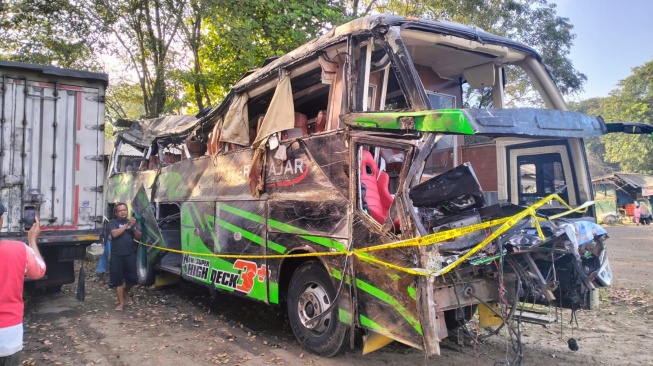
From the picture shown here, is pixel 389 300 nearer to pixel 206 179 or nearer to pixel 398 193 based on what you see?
pixel 398 193

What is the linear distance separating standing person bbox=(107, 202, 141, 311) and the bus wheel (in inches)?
137

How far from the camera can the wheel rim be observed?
483 cm

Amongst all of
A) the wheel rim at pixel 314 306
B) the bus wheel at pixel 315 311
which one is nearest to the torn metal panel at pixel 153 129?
the bus wheel at pixel 315 311

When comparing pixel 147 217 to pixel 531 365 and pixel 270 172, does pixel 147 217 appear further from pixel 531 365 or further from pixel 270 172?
pixel 531 365

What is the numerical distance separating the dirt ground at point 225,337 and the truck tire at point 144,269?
376mm

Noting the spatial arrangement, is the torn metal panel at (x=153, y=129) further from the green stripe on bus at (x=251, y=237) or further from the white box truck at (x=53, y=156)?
the green stripe on bus at (x=251, y=237)

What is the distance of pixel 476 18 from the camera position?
52.5 feet

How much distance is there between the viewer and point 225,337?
5891 millimetres

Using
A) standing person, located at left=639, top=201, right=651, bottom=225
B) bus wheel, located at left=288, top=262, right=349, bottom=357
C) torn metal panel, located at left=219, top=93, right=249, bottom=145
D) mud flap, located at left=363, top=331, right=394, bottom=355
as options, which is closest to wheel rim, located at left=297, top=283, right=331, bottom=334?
bus wheel, located at left=288, top=262, right=349, bottom=357

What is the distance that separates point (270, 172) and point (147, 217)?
4196mm

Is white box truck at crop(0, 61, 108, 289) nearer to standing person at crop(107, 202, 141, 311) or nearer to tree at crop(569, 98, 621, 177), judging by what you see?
standing person at crop(107, 202, 141, 311)

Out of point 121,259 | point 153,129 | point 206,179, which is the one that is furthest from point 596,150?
point 121,259

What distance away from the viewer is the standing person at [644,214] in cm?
3144

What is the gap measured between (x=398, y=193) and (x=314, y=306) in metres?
1.71
